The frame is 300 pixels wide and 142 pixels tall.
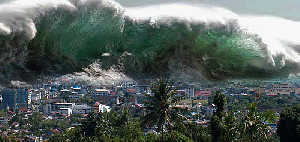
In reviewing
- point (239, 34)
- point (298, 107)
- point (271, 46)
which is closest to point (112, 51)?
point (239, 34)

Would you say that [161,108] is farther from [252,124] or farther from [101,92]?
[101,92]

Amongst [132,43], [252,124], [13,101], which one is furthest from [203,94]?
[132,43]

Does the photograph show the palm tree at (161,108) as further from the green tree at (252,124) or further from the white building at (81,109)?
the white building at (81,109)

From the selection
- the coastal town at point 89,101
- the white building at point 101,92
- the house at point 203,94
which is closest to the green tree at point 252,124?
the coastal town at point 89,101

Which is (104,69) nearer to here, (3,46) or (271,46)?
(3,46)

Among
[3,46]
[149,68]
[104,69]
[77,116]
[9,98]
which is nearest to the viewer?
[3,46]

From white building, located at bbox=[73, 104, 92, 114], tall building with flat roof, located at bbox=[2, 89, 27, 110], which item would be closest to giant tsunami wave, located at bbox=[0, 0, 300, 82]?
white building, located at bbox=[73, 104, 92, 114]
